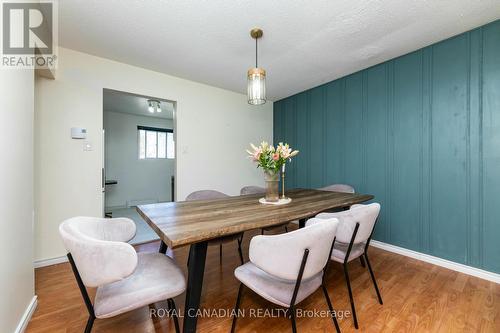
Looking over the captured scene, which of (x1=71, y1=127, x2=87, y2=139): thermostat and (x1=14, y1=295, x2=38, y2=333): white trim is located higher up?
(x1=71, y1=127, x2=87, y2=139): thermostat

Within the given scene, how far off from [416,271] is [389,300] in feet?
2.51

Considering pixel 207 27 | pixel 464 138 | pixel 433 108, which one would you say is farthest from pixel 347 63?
pixel 207 27

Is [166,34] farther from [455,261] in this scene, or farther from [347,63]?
[455,261]

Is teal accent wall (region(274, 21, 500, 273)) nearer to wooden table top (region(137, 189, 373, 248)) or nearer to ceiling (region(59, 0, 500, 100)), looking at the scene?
ceiling (region(59, 0, 500, 100))

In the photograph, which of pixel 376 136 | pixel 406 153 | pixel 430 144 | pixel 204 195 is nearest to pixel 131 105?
pixel 204 195

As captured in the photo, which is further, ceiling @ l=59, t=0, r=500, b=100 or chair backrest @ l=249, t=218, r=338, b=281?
ceiling @ l=59, t=0, r=500, b=100

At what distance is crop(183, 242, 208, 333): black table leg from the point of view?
1.13 m

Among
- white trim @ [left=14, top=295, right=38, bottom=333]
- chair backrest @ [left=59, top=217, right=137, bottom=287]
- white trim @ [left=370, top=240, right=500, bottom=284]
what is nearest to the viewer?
chair backrest @ [left=59, top=217, right=137, bottom=287]

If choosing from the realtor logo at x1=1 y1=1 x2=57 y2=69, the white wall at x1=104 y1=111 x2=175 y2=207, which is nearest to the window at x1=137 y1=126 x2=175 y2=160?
the white wall at x1=104 y1=111 x2=175 y2=207

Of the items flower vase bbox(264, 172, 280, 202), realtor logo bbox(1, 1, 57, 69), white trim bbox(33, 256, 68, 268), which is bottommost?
white trim bbox(33, 256, 68, 268)

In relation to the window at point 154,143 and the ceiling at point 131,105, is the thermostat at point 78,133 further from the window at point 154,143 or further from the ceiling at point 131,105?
the window at point 154,143

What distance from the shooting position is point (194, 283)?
1155mm

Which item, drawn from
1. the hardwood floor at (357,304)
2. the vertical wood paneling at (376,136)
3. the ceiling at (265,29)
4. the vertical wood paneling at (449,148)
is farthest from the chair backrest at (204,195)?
the vertical wood paneling at (449,148)

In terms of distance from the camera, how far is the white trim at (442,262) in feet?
6.59
